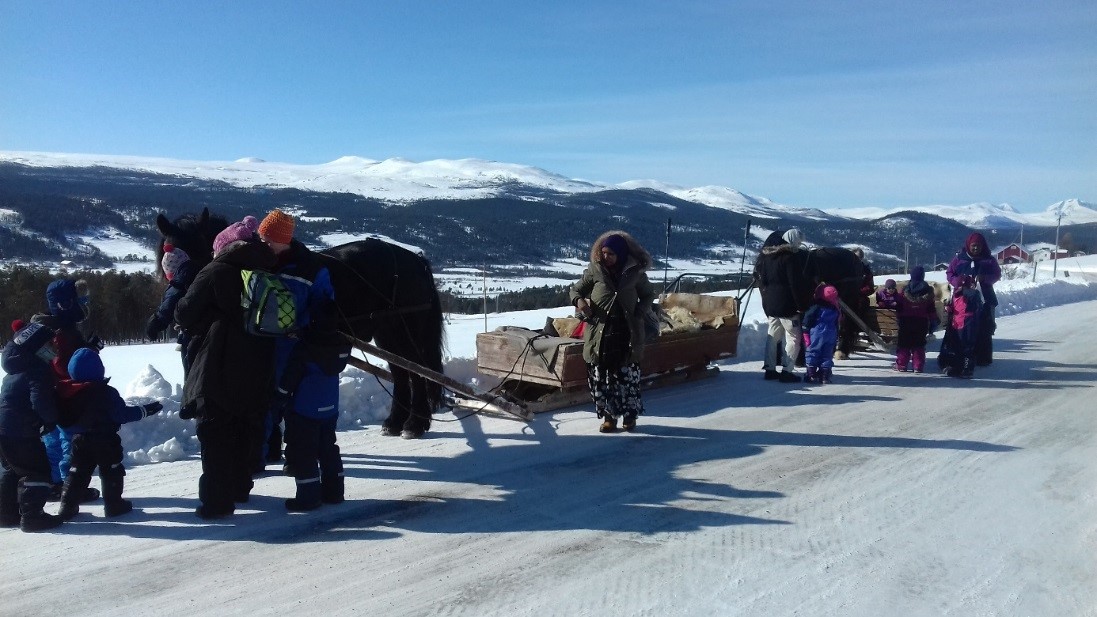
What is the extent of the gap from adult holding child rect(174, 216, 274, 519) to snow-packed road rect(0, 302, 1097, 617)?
295 millimetres

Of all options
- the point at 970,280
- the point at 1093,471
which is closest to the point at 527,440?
the point at 1093,471

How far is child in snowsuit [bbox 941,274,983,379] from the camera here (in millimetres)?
9977

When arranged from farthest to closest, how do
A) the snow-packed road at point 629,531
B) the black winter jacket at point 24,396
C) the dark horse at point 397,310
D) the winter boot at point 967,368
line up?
the winter boot at point 967,368 → the dark horse at point 397,310 → the black winter jacket at point 24,396 → the snow-packed road at point 629,531

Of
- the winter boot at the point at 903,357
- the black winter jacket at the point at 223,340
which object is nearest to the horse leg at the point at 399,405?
the black winter jacket at the point at 223,340

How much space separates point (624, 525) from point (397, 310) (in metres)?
3.00

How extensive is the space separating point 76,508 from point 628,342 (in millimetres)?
4328

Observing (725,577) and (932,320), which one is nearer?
(725,577)

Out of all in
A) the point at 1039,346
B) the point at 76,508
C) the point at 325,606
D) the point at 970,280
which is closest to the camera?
the point at 325,606

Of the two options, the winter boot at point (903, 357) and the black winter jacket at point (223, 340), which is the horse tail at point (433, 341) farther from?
the winter boot at point (903, 357)

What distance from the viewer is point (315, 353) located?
16.4 ft

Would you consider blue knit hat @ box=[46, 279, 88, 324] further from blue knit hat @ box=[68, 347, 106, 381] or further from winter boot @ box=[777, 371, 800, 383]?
winter boot @ box=[777, 371, 800, 383]

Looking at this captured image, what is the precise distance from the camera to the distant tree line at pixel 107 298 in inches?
580

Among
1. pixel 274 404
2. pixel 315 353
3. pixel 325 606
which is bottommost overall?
pixel 325 606

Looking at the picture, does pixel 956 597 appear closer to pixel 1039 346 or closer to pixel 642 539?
pixel 642 539
